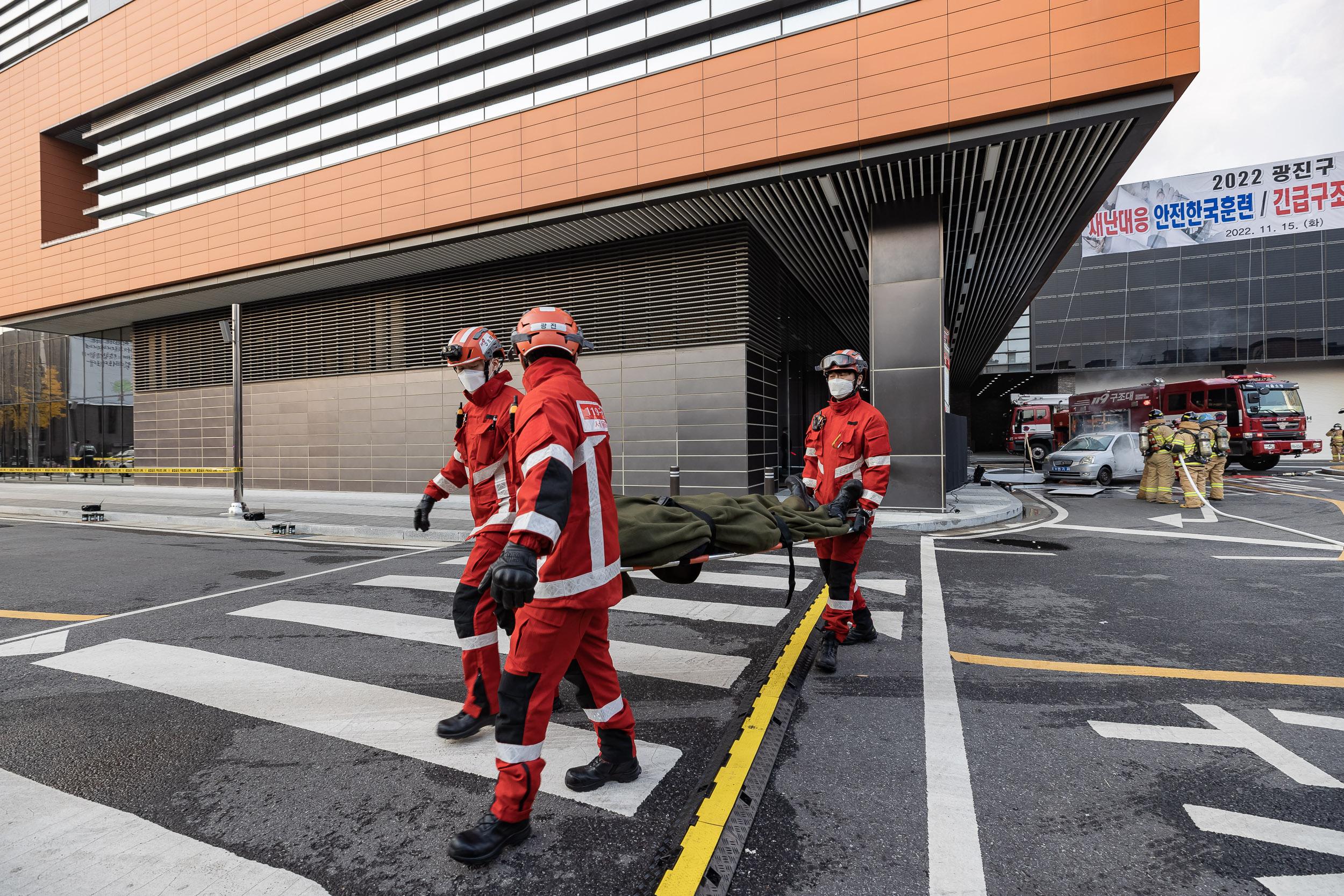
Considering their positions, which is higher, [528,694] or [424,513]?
[424,513]

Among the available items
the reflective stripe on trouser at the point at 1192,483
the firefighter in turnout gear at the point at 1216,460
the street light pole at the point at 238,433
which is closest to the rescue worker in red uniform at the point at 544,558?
the street light pole at the point at 238,433

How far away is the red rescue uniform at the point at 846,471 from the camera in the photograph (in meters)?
4.23

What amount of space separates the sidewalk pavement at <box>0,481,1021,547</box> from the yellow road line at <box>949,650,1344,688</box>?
5.87 m

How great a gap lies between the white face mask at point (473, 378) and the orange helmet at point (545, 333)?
103 cm

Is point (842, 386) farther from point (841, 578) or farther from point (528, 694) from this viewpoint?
point (528, 694)

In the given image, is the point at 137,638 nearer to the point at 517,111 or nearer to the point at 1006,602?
the point at 1006,602

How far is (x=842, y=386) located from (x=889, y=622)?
2.07 meters

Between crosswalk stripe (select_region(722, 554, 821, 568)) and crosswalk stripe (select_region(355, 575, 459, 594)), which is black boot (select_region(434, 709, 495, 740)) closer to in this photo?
crosswalk stripe (select_region(355, 575, 459, 594))

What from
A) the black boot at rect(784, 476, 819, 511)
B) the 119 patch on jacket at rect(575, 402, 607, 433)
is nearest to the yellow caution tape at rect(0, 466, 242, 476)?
the black boot at rect(784, 476, 819, 511)

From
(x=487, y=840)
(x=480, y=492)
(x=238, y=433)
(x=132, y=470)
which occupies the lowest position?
(x=487, y=840)

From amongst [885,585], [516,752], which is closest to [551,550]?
[516,752]

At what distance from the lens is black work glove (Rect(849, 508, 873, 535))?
4.14 metres

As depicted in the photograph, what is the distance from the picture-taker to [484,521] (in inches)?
135

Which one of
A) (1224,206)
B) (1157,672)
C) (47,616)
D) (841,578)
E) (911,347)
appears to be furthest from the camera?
(1224,206)
